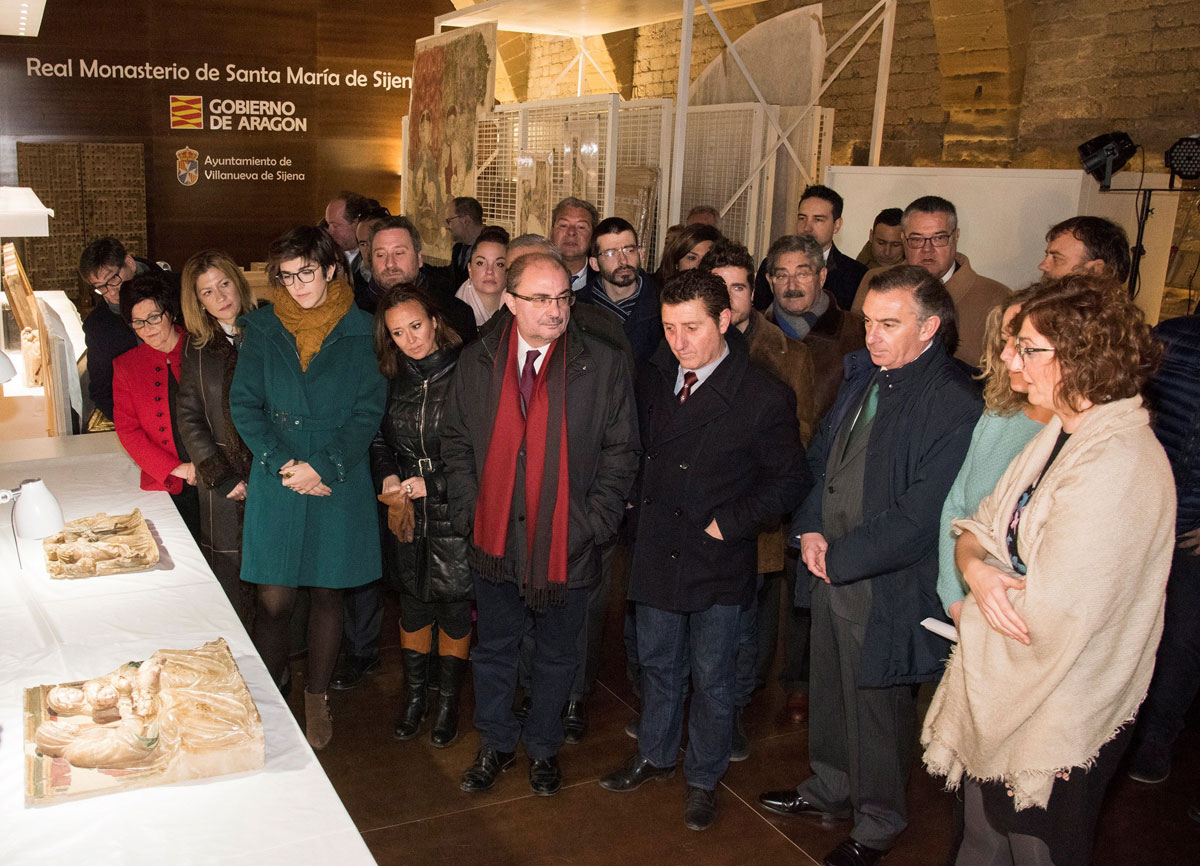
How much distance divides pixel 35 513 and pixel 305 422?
899mm

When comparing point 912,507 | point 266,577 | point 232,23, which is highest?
point 232,23

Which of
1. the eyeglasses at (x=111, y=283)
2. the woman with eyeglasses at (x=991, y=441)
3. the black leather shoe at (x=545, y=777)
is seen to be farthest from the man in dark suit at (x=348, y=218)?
the woman with eyeglasses at (x=991, y=441)

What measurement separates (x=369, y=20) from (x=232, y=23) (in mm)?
1560

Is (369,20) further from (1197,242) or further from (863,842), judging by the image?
(863,842)

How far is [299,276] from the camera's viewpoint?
318cm

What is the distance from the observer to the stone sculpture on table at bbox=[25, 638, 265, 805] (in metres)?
1.88

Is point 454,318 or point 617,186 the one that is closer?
point 454,318

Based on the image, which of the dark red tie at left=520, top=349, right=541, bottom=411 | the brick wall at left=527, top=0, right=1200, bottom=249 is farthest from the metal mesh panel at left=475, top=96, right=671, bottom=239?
the dark red tie at left=520, top=349, right=541, bottom=411

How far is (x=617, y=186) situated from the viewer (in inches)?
283

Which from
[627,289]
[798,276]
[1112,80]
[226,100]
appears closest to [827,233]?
[627,289]

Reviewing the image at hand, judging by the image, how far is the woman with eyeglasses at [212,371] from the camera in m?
3.39

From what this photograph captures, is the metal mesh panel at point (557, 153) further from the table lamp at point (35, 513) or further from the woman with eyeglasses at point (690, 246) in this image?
the table lamp at point (35, 513)

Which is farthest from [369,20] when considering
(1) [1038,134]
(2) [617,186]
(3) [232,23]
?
(1) [1038,134]

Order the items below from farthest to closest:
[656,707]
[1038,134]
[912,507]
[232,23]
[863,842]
Result: 1. [232,23]
2. [1038,134]
3. [656,707]
4. [863,842]
5. [912,507]
